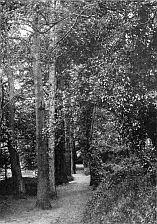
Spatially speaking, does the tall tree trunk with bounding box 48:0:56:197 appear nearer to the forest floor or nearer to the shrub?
the forest floor

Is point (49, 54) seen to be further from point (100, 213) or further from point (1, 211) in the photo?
point (1, 211)

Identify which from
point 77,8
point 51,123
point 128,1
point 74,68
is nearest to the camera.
Result: point 128,1

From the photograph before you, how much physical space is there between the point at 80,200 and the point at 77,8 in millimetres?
9398

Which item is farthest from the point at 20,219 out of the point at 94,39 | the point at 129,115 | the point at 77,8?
the point at 77,8

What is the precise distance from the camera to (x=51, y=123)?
11.1m

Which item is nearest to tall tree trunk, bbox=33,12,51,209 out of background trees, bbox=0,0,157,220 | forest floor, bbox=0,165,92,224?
background trees, bbox=0,0,157,220

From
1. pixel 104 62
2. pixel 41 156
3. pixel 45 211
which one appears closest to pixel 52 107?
pixel 41 156

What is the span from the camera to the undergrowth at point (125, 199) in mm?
8078

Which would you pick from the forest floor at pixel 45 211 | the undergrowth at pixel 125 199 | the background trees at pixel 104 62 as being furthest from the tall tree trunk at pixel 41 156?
the undergrowth at pixel 125 199

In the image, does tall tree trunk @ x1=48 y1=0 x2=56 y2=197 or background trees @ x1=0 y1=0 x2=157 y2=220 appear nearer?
background trees @ x1=0 y1=0 x2=157 y2=220

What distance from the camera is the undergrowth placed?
8.08 meters

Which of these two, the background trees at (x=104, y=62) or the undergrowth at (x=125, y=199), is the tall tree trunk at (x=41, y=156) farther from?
the undergrowth at (x=125, y=199)

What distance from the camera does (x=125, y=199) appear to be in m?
8.95

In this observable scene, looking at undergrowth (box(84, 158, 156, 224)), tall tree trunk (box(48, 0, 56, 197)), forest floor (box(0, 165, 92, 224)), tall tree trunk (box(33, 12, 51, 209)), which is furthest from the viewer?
tall tree trunk (box(33, 12, 51, 209))
